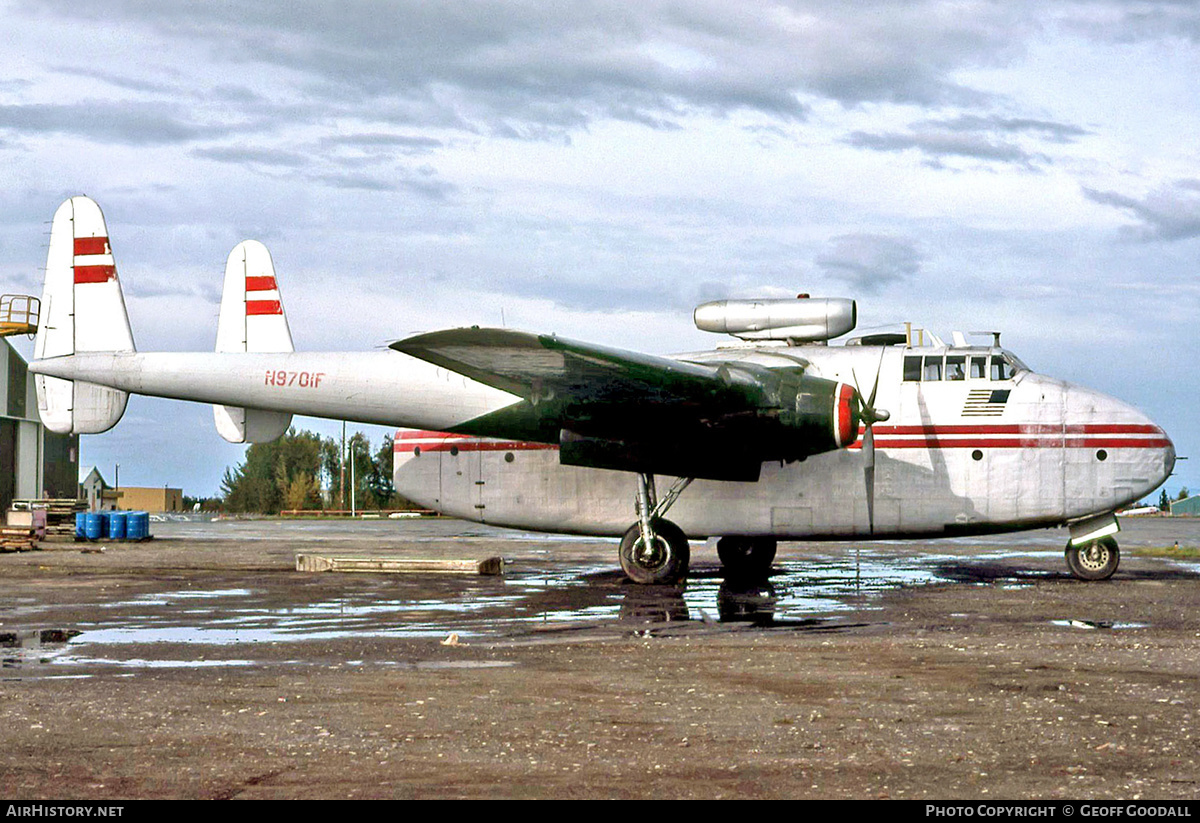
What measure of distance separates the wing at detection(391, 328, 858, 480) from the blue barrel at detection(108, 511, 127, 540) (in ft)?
78.0

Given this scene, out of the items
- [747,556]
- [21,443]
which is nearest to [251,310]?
[747,556]

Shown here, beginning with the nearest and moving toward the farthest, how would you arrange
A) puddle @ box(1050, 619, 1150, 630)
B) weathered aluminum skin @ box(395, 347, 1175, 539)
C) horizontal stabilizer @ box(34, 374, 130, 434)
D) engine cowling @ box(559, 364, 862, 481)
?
puddle @ box(1050, 619, 1150, 630), engine cowling @ box(559, 364, 862, 481), weathered aluminum skin @ box(395, 347, 1175, 539), horizontal stabilizer @ box(34, 374, 130, 434)

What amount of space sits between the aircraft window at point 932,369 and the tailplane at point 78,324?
15.7 metres

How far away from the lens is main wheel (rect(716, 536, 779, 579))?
24337mm

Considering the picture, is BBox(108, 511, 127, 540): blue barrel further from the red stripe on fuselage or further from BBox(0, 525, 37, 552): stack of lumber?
the red stripe on fuselage

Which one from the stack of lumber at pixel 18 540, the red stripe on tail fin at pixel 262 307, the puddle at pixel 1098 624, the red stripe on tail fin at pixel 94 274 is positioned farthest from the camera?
the stack of lumber at pixel 18 540

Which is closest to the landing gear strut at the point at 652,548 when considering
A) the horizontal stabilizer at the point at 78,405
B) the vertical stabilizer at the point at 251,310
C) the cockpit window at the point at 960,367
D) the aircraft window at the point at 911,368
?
the aircraft window at the point at 911,368

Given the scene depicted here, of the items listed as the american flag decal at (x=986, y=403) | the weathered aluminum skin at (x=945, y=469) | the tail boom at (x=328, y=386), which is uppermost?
the tail boom at (x=328, y=386)

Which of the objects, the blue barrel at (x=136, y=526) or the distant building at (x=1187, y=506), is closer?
the blue barrel at (x=136, y=526)

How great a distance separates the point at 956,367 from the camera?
22.1 metres

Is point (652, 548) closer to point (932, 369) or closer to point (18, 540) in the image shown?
point (932, 369)

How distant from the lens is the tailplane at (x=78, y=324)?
84.4 ft

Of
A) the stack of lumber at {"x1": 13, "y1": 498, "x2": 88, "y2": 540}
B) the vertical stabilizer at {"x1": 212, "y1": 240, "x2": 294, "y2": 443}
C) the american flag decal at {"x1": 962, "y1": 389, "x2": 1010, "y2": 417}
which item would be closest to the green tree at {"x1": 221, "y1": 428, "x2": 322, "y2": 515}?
the stack of lumber at {"x1": 13, "y1": 498, "x2": 88, "y2": 540}

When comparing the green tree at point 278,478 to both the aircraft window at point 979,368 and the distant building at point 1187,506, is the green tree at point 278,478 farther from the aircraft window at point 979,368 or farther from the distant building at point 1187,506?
the aircraft window at point 979,368
